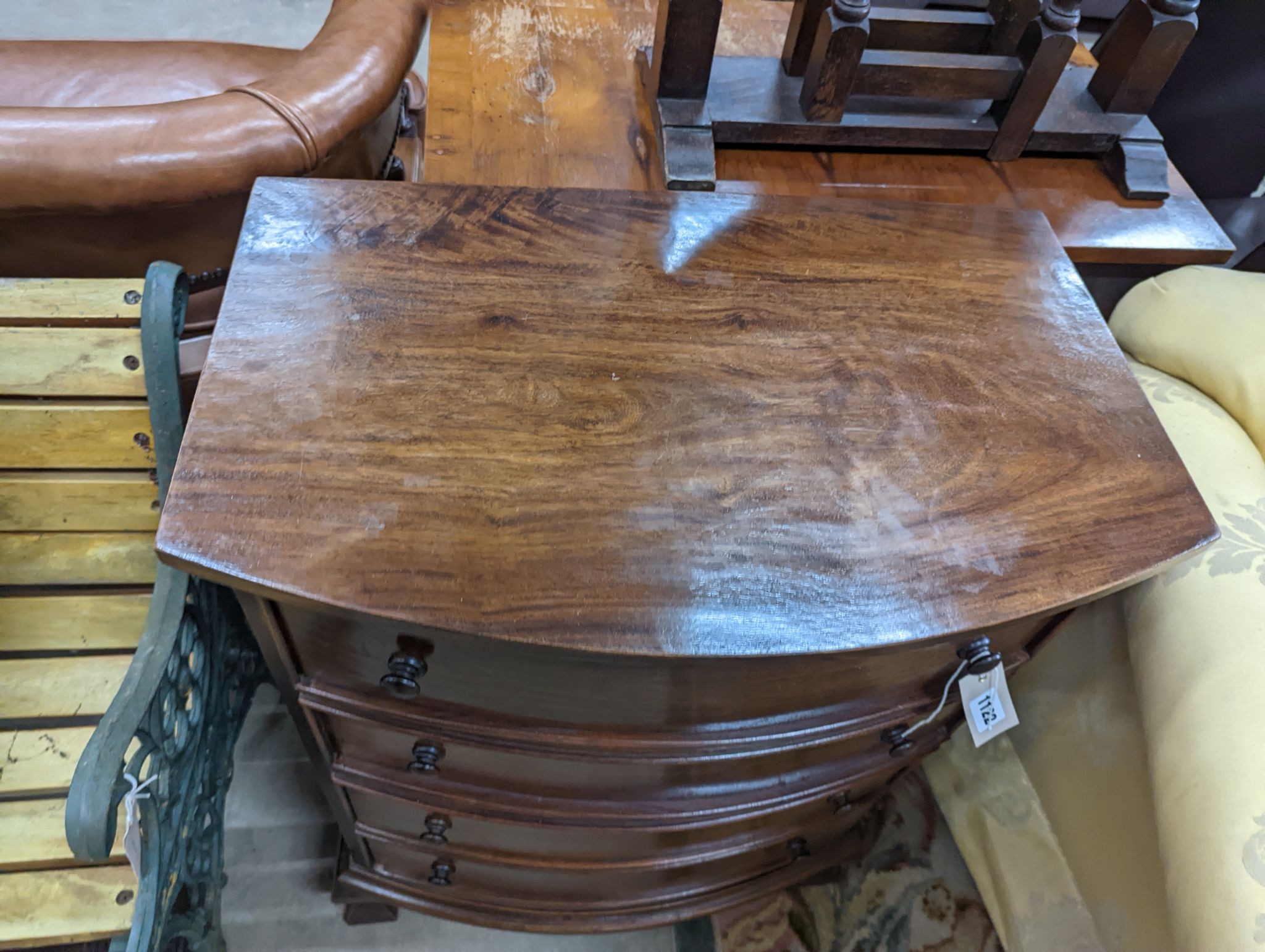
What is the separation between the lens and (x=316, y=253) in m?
0.66

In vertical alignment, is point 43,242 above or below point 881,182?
below

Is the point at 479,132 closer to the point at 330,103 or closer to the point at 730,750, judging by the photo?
the point at 330,103

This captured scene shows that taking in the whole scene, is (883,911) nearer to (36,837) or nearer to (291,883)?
(291,883)

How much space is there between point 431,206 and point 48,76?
118 cm

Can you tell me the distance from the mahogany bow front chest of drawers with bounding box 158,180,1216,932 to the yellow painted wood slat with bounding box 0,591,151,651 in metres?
0.28

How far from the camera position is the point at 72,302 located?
2.52ft

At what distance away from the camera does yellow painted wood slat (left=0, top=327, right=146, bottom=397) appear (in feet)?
2.53

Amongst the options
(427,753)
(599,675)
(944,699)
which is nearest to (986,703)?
(944,699)

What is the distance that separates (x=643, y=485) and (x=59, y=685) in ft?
2.24

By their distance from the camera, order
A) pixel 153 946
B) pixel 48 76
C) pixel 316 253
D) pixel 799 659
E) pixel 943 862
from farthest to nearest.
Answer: pixel 48 76 < pixel 943 862 < pixel 153 946 < pixel 316 253 < pixel 799 659

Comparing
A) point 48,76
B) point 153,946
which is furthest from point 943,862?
point 48,76

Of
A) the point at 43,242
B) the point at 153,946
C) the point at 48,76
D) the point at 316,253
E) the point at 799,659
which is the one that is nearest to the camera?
the point at 799,659

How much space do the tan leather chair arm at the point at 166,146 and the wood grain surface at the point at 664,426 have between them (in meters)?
0.25

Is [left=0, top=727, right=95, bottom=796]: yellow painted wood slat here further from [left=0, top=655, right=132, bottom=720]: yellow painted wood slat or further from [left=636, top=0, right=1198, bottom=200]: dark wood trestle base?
[left=636, top=0, right=1198, bottom=200]: dark wood trestle base
